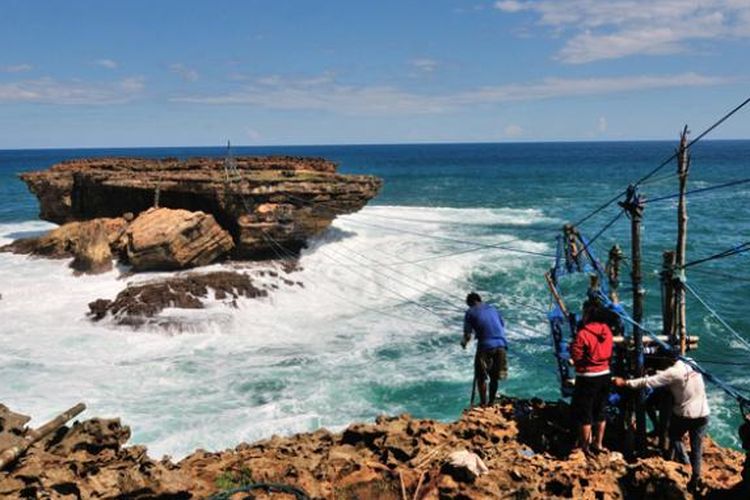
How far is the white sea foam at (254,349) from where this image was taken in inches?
576

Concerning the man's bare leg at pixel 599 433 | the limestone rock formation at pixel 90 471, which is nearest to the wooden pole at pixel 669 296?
the man's bare leg at pixel 599 433

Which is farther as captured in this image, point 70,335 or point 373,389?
point 70,335

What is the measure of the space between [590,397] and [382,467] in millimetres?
2834

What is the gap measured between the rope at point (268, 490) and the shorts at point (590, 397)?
3737mm

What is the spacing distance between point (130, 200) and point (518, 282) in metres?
19.9

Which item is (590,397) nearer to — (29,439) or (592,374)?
(592,374)

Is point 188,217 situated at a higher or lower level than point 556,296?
higher

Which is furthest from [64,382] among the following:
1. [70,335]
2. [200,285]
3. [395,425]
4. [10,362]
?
[395,425]

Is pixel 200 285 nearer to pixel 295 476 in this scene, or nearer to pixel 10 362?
pixel 10 362

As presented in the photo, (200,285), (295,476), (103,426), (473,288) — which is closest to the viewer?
(295,476)

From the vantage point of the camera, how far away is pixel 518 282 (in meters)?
26.2

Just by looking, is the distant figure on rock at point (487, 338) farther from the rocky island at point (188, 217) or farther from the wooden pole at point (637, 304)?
the rocky island at point (188, 217)

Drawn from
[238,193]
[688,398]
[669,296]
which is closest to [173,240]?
Result: [238,193]

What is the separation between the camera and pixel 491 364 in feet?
34.0
